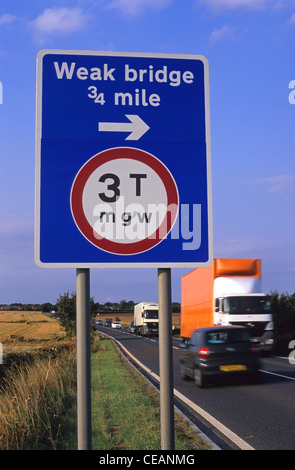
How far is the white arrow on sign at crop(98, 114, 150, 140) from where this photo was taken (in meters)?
2.71

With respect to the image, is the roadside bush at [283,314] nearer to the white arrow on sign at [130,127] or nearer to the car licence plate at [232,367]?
the car licence plate at [232,367]

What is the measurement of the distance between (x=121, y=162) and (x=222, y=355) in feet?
44.4

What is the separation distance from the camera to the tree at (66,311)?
38781 mm

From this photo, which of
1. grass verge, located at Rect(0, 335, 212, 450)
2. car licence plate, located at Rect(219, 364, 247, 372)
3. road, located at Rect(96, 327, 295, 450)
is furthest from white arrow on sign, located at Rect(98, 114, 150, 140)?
car licence plate, located at Rect(219, 364, 247, 372)

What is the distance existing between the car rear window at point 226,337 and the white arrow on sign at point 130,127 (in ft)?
44.7

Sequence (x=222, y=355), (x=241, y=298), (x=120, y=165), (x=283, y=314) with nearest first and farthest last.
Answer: (x=120, y=165), (x=222, y=355), (x=241, y=298), (x=283, y=314)

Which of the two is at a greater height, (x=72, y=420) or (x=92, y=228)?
(x=92, y=228)

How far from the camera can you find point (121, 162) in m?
2.66

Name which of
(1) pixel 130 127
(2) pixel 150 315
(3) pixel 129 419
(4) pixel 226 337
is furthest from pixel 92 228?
(2) pixel 150 315

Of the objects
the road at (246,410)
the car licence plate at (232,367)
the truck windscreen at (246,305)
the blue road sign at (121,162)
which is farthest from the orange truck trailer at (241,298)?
the blue road sign at (121,162)

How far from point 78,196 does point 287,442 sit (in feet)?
21.9

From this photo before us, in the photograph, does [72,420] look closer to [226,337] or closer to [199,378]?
[199,378]

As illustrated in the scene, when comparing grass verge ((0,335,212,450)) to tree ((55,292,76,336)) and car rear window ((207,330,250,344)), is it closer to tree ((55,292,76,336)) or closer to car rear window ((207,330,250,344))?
car rear window ((207,330,250,344))

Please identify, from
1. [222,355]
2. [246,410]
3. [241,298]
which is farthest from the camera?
[241,298]
